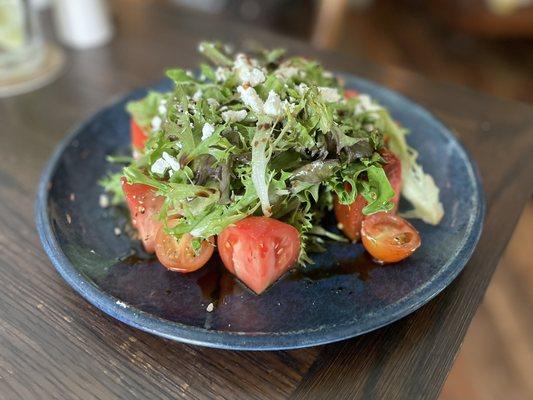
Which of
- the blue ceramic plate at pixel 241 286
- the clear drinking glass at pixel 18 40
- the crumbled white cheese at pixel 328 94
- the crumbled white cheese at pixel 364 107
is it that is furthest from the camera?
the clear drinking glass at pixel 18 40

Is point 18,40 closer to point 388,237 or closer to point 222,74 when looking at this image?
point 222,74

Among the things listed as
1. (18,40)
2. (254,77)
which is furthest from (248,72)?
(18,40)

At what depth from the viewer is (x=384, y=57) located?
321 centimetres

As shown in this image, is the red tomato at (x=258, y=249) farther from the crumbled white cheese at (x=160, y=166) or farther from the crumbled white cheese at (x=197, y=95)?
the crumbled white cheese at (x=197, y=95)

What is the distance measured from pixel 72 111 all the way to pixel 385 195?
97 centimetres

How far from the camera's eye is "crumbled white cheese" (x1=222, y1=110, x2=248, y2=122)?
997 millimetres

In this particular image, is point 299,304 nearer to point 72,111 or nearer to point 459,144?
point 459,144

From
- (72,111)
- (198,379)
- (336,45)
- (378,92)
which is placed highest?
(378,92)

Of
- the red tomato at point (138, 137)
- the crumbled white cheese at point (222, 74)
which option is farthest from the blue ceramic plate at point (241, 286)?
the crumbled white cheese at point (222, 74)

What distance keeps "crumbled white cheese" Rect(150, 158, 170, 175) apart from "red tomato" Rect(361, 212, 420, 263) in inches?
14.4

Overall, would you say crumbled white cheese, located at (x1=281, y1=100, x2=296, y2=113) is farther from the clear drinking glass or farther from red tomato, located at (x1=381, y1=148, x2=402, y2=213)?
the clear drinking glass

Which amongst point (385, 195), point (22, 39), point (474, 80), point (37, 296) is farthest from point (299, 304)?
point (474, 80)

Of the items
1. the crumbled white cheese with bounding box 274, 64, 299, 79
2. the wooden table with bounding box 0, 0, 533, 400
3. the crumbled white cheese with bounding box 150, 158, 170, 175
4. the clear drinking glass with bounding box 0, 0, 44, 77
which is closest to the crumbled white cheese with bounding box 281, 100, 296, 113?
the crumbled white cheese with bounding box 274, 64, 299, 79

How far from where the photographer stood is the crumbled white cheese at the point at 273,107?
972 millimetres
